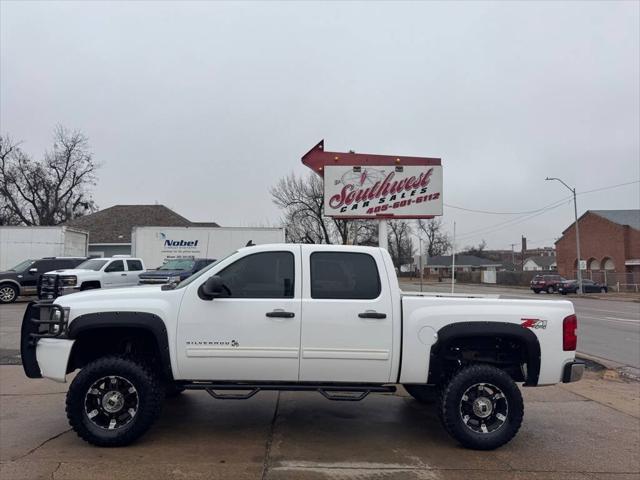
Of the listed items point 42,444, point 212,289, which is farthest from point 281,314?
point 42,444

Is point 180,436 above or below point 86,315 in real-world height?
below

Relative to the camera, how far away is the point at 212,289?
16.5 ft

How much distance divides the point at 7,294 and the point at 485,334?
2157cm

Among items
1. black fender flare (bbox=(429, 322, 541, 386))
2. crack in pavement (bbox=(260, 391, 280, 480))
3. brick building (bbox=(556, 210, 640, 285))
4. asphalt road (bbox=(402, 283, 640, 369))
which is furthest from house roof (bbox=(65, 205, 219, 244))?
brick building (bbox=(556, 210, 640, 285))

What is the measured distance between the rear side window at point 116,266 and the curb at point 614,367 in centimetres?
1594

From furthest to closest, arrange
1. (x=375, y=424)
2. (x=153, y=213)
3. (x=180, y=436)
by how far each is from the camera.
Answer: (x=153, y=213) < (x=375, y=424) < (x=180, y=436)

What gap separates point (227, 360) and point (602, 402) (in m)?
5.44

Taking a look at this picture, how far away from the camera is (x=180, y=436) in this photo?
17.8 ft

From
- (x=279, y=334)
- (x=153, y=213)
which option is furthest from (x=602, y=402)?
(x=153, y=213)

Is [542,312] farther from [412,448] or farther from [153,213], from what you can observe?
[153,213]

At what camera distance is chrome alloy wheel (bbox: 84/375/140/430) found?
16.7 ft

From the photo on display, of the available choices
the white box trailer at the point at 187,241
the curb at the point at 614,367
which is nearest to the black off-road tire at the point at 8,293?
the white box trailer at the point at 187,241

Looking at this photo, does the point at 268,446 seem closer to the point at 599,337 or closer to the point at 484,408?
the point at 484,408

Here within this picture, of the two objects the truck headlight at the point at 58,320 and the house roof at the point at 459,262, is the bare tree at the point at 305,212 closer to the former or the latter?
the truck headlight at the point at 58,320
